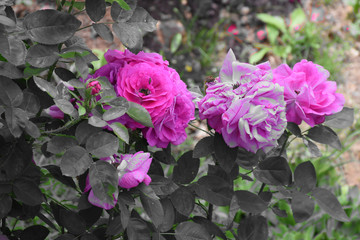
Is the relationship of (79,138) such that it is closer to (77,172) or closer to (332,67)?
(77,172)

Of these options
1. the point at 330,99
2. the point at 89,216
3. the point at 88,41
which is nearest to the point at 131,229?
the point at 89,216

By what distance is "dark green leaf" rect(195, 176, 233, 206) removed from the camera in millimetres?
977

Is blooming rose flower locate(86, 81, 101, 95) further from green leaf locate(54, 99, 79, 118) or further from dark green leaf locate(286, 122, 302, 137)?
dark green leaf locate(286, 122, 302, 137)

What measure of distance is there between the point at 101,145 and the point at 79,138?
5 cm

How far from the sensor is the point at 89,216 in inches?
39.2

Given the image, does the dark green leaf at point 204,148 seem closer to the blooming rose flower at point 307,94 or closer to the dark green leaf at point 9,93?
the blooming rose flower at point 307,94

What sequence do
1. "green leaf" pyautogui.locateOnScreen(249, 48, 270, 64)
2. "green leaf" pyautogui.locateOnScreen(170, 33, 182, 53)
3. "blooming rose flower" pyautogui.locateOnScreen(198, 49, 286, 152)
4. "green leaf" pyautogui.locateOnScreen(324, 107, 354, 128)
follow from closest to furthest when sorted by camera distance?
"blooming rose flower" pyautogui.locateOnScreen(198, 49, 286, 152)
"green leaf" pyautogui.locateOnScreen(324, 107, 354, 128)
"green leaf" pyautogui.locateOnScreen(170, 33, 182, 53)
"green leaf" pyautogui.locateOnScreen(249, 48, 270, 64)

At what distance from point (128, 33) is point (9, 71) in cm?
23

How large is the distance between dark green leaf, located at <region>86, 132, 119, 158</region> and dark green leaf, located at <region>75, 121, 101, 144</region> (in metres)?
0.02

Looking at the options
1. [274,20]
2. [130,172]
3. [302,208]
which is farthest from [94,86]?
[274,20]

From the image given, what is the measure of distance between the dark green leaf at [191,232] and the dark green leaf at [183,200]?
58 mm

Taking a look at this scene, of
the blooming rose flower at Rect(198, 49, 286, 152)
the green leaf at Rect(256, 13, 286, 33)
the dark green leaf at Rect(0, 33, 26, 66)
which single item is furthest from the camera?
the green leaf at Rect(256, 13, 286, 33)

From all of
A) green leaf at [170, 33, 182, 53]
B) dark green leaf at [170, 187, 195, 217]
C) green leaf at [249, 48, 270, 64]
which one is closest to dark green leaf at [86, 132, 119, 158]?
dark green leaf at [170, 187, 195, 217]

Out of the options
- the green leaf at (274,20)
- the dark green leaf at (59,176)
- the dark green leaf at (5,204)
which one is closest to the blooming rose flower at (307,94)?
the dark green leaf at (59,176)
